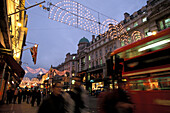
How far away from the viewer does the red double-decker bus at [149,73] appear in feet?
18.2

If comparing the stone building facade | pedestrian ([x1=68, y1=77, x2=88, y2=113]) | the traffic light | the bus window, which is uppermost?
the stone building facade

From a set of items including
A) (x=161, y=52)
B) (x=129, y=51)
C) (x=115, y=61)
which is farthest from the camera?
(x=115, y=61)

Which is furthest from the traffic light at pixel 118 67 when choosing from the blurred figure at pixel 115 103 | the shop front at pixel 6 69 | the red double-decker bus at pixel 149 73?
the shop front at pixel 6 69

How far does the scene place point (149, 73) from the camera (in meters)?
6.15

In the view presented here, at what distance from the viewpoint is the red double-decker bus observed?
5.55 meters

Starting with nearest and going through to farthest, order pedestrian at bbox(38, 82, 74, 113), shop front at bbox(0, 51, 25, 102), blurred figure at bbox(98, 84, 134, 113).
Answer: pedestrian at bbox(38, 82, 74, 113), blurred figure at bbox(98, 84, 134, 113), shop front at bbox(0, 51, 25, 102)

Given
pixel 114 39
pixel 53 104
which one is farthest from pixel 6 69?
pixel 114 39

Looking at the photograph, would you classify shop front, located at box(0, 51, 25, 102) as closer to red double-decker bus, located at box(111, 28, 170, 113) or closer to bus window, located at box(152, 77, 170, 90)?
red double-decker bus, located at box(111, 28, 170, 113)

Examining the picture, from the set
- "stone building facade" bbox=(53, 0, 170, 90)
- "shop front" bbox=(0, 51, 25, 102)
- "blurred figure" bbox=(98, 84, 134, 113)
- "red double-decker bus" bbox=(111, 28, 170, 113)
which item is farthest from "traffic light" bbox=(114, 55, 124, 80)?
"shop front" bbox=(0, 51, 25, 102)

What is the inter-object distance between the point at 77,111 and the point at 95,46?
129 ft

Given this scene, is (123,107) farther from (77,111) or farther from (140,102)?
(140,102)

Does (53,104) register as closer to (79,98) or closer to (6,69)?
(79,98)

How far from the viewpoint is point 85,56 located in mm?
47844

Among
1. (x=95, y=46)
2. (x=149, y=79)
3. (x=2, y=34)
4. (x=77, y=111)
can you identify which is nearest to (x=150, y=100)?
(x=149, y=79)
